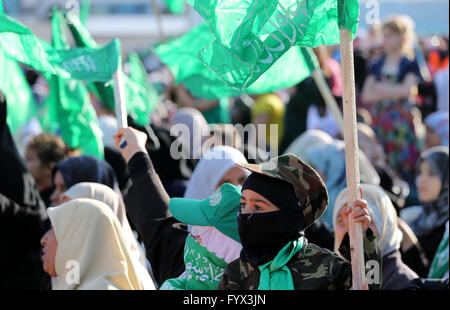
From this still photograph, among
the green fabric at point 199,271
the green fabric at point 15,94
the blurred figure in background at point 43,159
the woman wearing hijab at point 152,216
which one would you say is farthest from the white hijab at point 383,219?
the green fabric at point 15,94

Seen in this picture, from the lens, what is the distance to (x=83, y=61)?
4.79 meters

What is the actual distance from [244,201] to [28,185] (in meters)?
1.95

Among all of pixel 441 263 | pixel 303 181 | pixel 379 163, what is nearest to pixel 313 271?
pixel 303 181

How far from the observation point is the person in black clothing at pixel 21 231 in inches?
180

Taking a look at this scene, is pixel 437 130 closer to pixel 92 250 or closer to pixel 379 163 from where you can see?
pixel 379 163

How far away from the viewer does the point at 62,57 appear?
4.82 metres

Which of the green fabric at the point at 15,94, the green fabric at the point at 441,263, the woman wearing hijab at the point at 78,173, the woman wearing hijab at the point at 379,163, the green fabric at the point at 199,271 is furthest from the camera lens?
the green fabric at the point at 15,94

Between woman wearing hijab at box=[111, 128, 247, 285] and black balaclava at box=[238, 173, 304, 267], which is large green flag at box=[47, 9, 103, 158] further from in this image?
black balaclava at box=[238, 173, 304, 267]

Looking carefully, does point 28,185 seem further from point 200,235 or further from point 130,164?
point 200,235

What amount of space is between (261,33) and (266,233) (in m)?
0.85

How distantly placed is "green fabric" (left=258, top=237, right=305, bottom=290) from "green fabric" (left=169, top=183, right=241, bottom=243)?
13.6 inches

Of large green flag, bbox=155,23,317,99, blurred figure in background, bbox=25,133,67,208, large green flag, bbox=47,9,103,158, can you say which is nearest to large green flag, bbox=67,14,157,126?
large green flag, bbox=47,9,103,158

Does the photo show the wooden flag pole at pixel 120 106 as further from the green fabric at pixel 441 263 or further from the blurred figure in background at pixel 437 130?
the blurred figure in background at pixel 437 130

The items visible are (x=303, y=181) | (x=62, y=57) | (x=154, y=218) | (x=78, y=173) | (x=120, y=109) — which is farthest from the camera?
(x=78, y=173)
